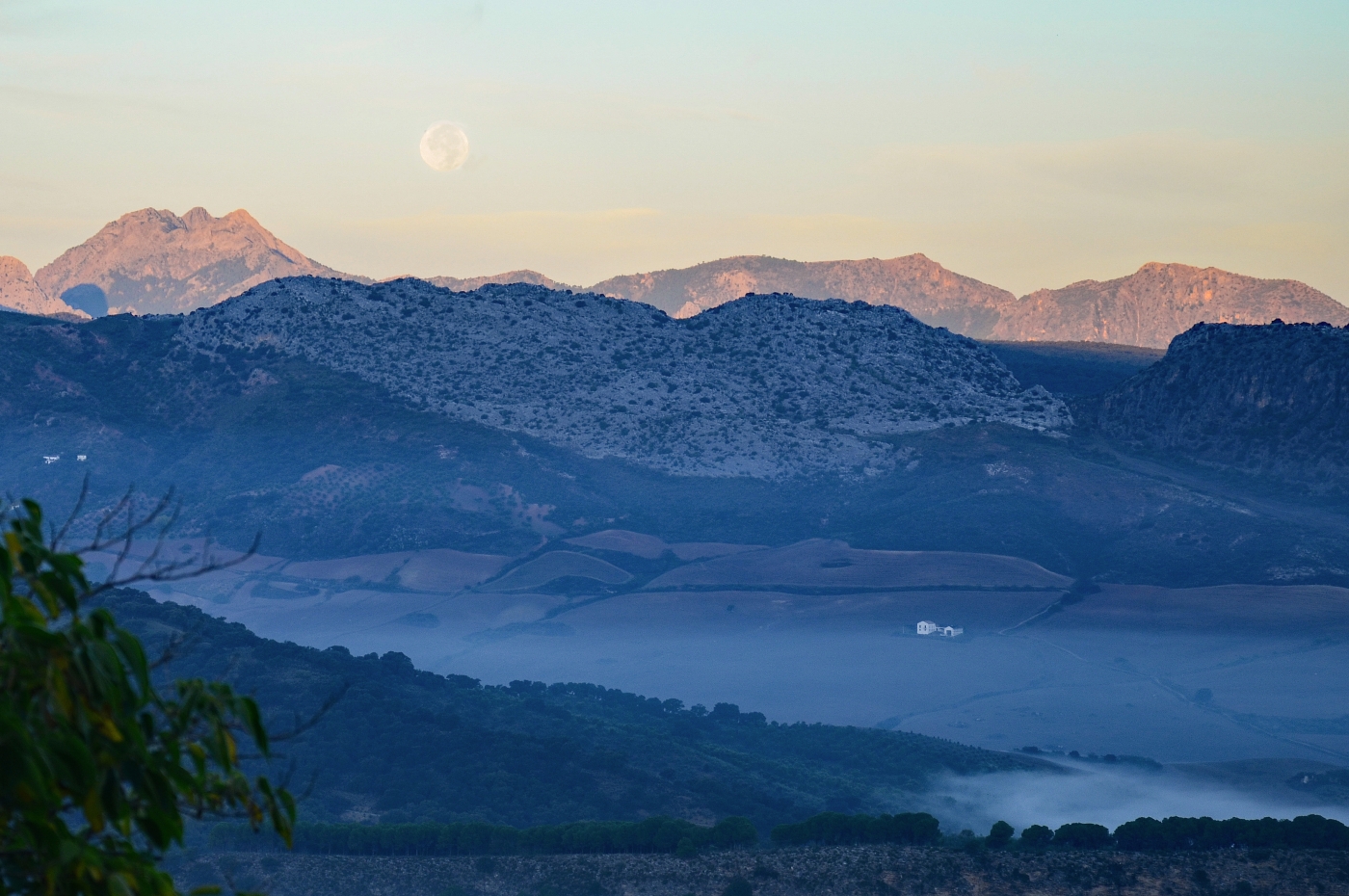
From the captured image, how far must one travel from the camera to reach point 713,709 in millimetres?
166375

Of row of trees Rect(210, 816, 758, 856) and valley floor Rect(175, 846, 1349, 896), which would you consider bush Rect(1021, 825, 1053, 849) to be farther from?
row of trees Rect(210, 816, 758, 856)

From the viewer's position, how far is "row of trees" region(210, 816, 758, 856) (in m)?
78.6

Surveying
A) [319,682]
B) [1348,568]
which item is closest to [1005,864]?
[319,682]

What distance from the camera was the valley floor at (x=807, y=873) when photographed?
7319cm

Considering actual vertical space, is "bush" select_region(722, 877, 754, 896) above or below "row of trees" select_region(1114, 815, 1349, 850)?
below

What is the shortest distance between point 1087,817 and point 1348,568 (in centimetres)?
9870

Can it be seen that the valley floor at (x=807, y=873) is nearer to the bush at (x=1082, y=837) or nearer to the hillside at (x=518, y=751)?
the bush at (x=1082, y=837)

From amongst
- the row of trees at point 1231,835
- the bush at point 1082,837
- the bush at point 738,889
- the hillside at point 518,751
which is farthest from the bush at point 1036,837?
the hillside at point 518,751

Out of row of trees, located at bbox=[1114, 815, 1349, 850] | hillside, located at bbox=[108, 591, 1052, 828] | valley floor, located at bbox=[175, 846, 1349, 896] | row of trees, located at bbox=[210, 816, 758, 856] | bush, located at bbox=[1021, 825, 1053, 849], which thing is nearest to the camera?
valley floor, located at bbox=[175, 846, 1349, 896]

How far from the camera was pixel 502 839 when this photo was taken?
79.9 meters

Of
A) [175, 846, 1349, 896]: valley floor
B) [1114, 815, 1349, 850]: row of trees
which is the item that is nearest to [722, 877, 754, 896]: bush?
[175, 846, 1349, 896]: valley floor

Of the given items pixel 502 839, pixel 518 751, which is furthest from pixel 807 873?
pixel 518 751

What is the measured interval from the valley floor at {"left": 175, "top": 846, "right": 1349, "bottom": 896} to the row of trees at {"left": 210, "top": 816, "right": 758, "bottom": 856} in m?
1.38

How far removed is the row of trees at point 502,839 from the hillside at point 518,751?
36.2 feet
